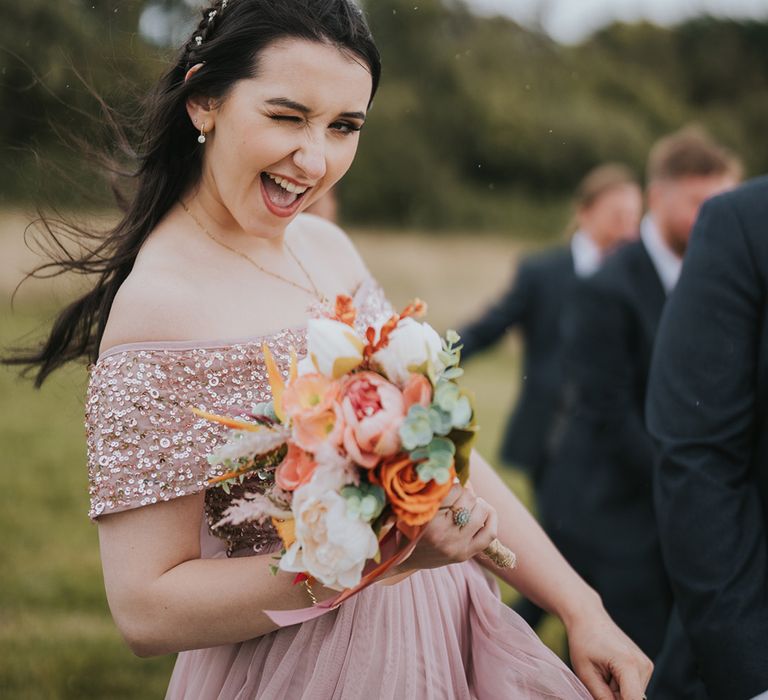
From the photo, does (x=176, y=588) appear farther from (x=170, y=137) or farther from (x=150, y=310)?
(x=170, y=137)

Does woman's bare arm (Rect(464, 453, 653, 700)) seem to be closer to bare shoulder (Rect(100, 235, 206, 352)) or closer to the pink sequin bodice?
the pink sequin bodice

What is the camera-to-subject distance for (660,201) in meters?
4.75

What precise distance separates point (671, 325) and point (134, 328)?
47.8 inches

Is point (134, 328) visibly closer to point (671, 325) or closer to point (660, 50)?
point (671, 325)

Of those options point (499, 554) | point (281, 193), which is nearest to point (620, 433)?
point (499, 554)

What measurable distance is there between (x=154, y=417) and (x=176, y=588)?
32 cm

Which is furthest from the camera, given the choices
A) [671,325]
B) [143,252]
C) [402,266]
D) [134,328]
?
[402,266]

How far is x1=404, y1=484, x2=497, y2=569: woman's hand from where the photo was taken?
1.63m

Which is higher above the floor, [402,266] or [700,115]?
[700,115]

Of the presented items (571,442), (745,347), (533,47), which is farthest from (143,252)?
(533,47)

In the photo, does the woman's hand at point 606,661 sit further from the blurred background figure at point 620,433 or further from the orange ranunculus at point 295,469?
the blurred background figure at point 620,433

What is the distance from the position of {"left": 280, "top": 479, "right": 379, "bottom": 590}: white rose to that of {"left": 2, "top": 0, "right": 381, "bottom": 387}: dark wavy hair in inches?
31.8

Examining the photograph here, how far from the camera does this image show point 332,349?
1533 mm

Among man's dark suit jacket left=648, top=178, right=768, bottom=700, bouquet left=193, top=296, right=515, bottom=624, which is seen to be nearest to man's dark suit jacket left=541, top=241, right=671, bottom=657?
man's dark suit jacket left=648, top=178, right=768, bottom=700
